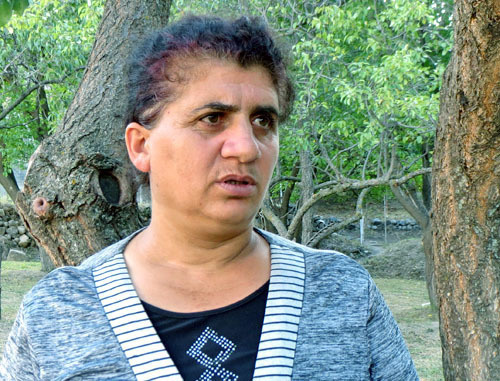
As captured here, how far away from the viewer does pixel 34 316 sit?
1682 millimetres

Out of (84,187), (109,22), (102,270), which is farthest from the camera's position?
(109,22)

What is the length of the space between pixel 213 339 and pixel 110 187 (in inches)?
51.4

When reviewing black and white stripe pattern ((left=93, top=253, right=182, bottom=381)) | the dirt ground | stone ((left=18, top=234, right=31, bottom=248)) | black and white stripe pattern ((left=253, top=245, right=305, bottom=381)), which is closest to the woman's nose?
black and white stripe pattern ((left=253, top=245, right=305, bottom=381))

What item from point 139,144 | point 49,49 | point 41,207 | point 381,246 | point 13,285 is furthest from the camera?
point 381,246

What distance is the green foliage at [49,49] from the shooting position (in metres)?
9.79

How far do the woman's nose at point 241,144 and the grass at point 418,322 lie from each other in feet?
18.7

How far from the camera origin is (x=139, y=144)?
1.84 m

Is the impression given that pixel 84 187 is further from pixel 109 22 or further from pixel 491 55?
pixel 491 55

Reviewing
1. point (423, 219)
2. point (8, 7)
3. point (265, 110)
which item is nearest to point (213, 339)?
point (265, 110)

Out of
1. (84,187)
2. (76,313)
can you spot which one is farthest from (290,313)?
(84,187)

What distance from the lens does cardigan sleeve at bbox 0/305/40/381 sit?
1.67 m

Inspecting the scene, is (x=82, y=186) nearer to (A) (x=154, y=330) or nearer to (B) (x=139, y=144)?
(B) (x=139, y=144)

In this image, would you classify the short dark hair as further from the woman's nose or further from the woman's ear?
the woman's nose

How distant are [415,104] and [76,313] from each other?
6.52m
